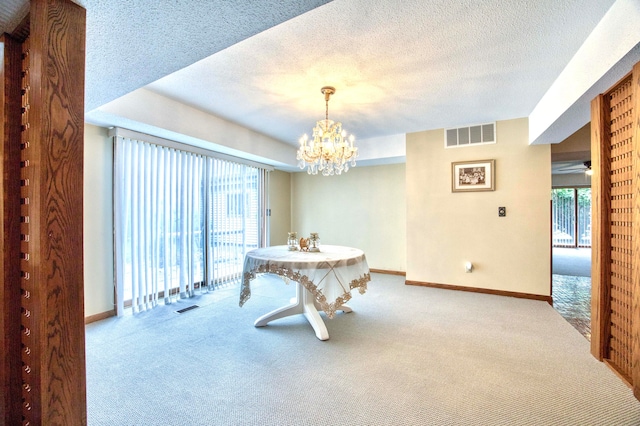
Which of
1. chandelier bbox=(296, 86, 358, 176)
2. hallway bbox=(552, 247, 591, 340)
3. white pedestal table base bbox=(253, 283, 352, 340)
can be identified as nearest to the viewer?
white pedestal table base bbox=(253, 283, 352, 340)

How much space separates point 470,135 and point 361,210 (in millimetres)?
2357

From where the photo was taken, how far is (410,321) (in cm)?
311

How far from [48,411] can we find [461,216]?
458 centimetres

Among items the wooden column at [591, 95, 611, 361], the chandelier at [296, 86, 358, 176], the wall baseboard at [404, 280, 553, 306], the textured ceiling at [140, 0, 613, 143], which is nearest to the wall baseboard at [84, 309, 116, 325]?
the textured ceiling at [140, 0, 613, 143]

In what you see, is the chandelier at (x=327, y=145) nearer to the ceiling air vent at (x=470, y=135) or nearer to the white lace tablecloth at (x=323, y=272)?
the white lace tablecloth at (x=323, y=272)

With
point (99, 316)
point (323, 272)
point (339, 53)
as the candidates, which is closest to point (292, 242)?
point (323, 272)

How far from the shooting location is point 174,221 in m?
3.83

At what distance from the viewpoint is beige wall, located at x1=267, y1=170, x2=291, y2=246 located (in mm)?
5977

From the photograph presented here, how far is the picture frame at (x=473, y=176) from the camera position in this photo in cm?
411

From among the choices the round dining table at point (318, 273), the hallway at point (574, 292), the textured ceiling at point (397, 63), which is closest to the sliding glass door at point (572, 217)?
the hallway at point (574, 292)

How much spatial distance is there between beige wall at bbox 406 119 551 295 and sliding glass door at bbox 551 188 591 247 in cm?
770

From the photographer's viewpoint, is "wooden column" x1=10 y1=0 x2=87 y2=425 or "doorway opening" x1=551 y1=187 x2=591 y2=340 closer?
"wooden column" x1=10 y1=0 x2=87 y2=425

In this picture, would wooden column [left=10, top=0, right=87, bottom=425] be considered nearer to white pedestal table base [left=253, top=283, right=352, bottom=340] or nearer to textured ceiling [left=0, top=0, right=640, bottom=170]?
textured ceiling [left=0, top=0, right=640, bottom=170]

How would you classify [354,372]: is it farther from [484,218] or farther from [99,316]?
[484,218]
